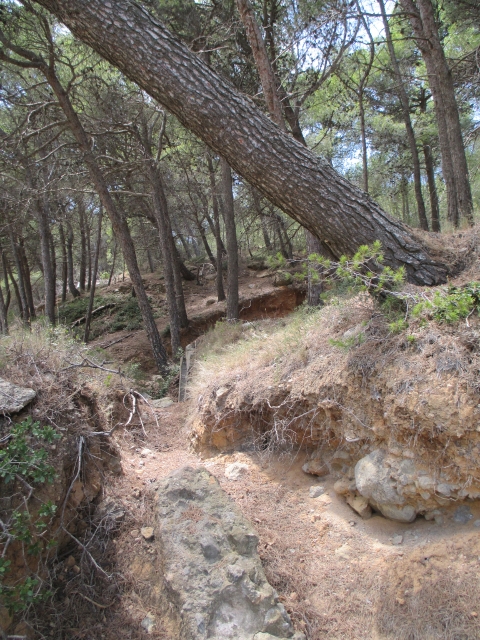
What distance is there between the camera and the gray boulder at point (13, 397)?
2889 mm

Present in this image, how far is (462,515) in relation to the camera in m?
2.85

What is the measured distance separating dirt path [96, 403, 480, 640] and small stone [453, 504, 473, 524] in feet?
0.09

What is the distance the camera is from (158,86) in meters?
3.44

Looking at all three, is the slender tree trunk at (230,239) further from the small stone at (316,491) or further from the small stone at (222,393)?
the small stone at (316,491)

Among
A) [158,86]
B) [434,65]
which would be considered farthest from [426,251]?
[434,65]

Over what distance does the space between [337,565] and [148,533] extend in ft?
4.72

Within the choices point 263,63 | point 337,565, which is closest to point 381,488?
point 337,565

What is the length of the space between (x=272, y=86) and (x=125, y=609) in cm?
659

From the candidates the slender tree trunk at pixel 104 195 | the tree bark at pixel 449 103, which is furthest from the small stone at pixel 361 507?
the slender tree trunk at pixel 104 195

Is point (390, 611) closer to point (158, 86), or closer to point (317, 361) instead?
point (317, 361)

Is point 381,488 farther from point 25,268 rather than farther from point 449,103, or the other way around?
point 25,268

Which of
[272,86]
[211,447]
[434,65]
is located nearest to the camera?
[211,447]

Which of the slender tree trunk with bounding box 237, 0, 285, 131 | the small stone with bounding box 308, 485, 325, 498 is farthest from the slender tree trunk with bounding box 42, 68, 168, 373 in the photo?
the small stone with bounding box 308, 485, 325, 498

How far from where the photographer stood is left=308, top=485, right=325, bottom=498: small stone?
3706 mm
